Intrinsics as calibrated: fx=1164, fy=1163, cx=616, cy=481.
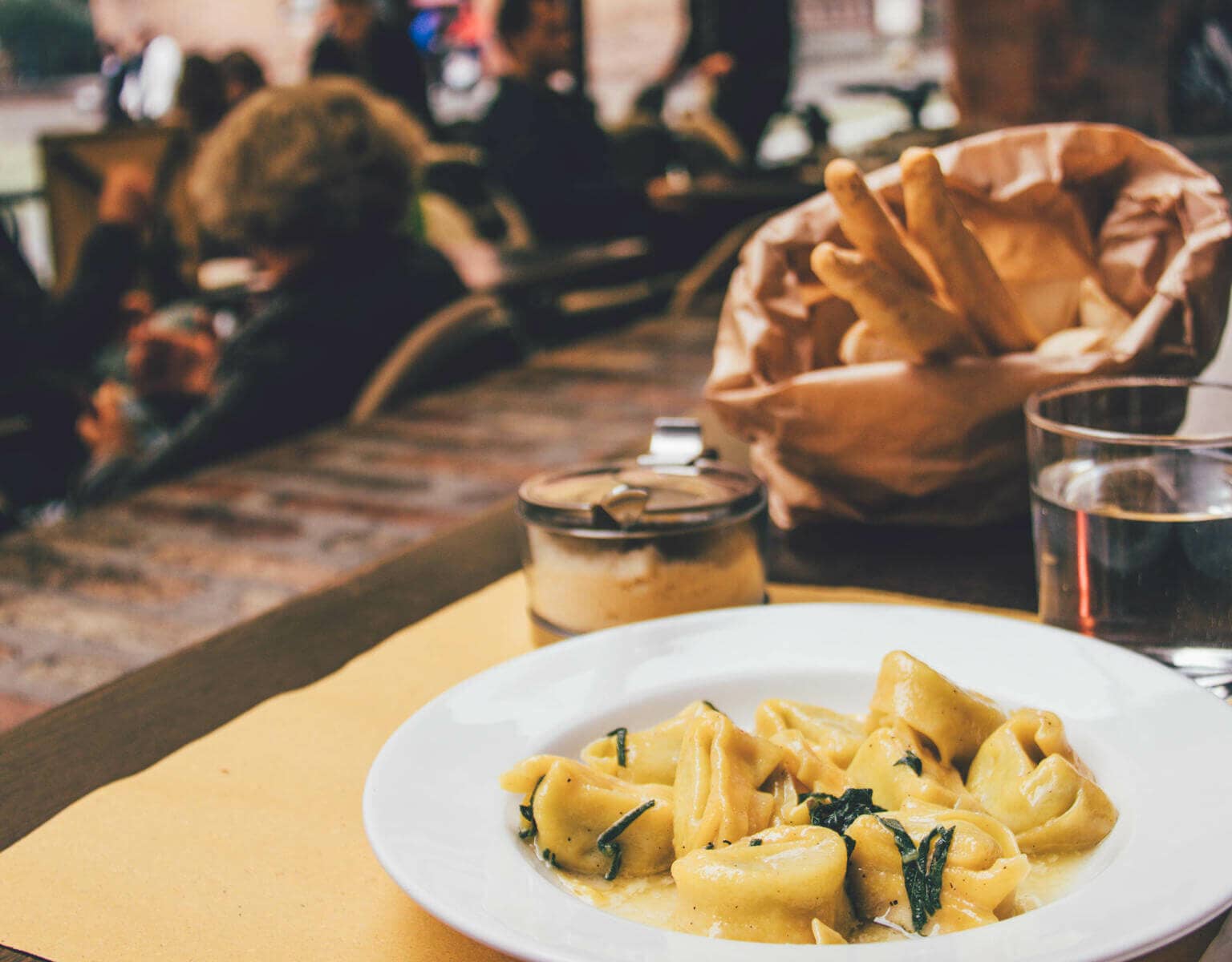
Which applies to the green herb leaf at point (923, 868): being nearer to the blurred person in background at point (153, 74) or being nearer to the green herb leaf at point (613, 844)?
the green herb leaf at point (613, 844)

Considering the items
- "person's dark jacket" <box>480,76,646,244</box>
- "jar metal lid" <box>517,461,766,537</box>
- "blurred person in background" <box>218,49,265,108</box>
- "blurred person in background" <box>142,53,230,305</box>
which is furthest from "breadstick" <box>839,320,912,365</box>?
"blurred person in background" <box>218,49,265,108</box>

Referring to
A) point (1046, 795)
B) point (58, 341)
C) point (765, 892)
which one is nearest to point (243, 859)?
point (765, 892)

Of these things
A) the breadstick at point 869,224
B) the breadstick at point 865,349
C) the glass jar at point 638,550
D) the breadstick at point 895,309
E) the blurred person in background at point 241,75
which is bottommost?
the glass jar at point 638,550

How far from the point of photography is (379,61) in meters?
6.46

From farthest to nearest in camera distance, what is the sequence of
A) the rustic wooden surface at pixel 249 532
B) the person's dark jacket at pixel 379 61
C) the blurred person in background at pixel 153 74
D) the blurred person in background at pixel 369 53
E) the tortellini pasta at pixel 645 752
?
the blurred person in background at pixel 153 74, the person's dark jacket at pixel 379 61, the blurred person in background at pixel 369 53, the rustic wooden surface at pixel 249 532, the tortellini pasta at pixel 645 752

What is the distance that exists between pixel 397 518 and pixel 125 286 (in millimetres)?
2122

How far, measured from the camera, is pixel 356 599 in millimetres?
990

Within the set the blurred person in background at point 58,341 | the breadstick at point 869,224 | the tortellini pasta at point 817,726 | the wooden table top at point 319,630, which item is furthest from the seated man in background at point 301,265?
the tortellini pasta at point 817,726

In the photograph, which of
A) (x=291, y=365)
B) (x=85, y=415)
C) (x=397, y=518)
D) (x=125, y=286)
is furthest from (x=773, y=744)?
(x=125, y=286)

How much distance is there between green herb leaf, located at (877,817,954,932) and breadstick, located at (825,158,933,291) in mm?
450

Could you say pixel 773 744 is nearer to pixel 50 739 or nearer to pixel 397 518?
pixel 50 739

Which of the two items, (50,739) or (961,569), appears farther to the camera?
(961,569)

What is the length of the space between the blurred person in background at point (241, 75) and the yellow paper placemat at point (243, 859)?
569 cm

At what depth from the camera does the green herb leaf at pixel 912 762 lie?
605mm
